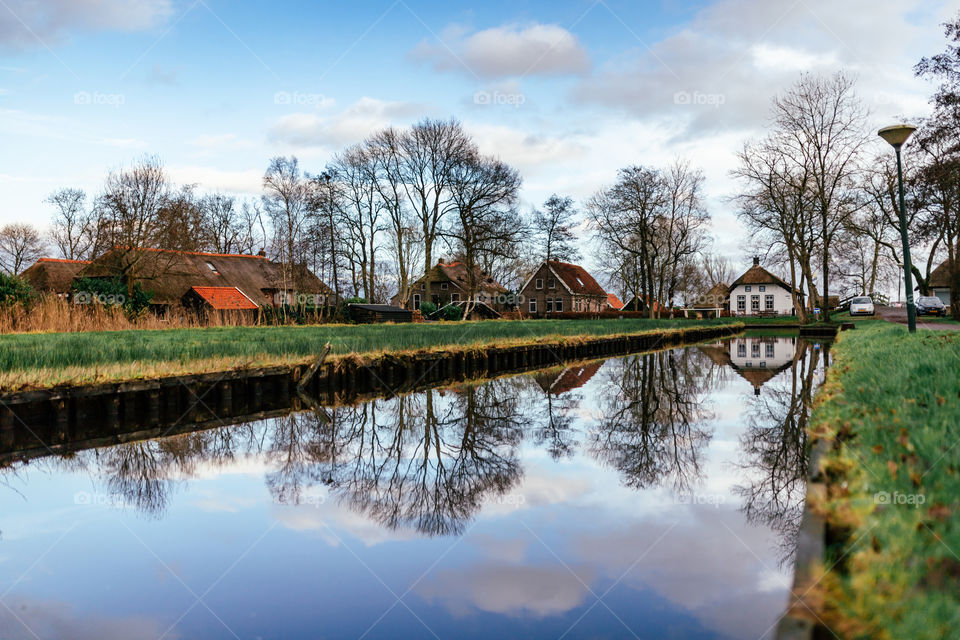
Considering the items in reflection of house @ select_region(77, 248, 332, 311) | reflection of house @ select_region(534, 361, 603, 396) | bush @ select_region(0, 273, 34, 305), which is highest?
reflection of house @ select_region(77, 248, 332, 311)

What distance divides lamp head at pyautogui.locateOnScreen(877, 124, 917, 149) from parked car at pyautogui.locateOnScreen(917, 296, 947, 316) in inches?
Result: 1112

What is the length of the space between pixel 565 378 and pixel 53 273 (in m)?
37.4

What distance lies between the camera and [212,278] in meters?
40.8

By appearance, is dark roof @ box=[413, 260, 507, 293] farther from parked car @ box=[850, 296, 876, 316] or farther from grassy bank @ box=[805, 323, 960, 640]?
grassy bank @ box=[805, 323, 960, 640]

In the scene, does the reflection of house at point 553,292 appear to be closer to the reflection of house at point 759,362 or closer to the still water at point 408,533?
the reflection of house at point 759,362

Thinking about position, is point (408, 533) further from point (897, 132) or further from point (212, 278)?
point (212, 278)

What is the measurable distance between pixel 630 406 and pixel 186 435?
25.3 ft

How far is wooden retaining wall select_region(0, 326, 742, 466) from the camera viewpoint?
7711 millimetres

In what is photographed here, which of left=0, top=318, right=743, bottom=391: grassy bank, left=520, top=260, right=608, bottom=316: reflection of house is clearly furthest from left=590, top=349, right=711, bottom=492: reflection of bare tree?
left=520, top=260, right=608, bottom=316: reflection of house

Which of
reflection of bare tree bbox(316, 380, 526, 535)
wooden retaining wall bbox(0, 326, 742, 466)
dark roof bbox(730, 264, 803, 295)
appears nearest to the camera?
reflection of bare tree bbox(316, 380, 526, 535)

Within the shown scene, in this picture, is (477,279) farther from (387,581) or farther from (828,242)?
(387,581)

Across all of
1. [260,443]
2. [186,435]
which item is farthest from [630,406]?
[186,435]

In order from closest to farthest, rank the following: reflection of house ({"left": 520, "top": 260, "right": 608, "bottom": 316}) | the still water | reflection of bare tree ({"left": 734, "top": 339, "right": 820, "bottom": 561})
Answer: the still water
reflection of bare tree ({"left": 734, "top": 339, "right": 820, "bottom": 561})
reflection of house ({"left": 520, "top": 260, "right": 608, "bottom": 316})

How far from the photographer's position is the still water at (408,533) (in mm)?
3518
